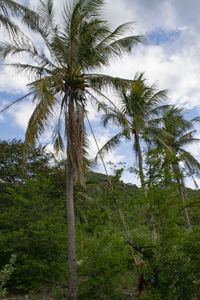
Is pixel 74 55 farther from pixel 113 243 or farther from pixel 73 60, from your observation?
pixel 113 243

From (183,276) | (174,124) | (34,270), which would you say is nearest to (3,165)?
(34,270)

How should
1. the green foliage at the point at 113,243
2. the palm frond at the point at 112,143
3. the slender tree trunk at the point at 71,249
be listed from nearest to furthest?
1. the green foliage at the point at 113,243
2. the slender tree trunk at the point at 71,249
3. the palm frond at the point at 112,143

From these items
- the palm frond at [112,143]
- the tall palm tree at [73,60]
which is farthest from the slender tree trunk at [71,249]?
the palm frond at [112,143]

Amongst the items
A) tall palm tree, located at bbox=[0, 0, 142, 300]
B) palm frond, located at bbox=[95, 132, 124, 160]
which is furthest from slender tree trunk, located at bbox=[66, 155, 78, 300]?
palm frond, located at bbox=[95, 132, 124, 160]

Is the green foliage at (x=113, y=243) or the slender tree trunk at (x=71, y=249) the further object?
the slender tree trunk at (x=71, y=249)

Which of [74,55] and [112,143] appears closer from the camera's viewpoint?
[74,55]

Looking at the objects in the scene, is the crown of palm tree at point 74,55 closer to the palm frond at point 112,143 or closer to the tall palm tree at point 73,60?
the tall palm tree at point 73,60

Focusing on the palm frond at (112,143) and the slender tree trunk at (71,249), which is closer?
the slender tree trunk at (71,249)

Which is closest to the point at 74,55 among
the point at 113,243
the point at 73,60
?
the point at 73,60

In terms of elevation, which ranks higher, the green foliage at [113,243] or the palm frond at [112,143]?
the palm frond at [112,143]

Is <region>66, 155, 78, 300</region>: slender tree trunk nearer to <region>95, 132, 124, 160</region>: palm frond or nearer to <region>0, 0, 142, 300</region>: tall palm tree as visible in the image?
<region>0, 0, 142, 300</region>: tall palm tree

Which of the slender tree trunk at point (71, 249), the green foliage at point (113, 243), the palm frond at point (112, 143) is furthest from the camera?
the palm frond at point (112, 143)

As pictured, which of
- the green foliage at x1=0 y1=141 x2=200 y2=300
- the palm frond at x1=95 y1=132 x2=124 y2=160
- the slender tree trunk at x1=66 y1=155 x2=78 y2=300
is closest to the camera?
the green foliage at x1=0 y1=141 x2=200 y2=300

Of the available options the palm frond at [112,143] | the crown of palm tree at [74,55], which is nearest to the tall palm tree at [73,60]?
the crown of palm tree at [74,55]
